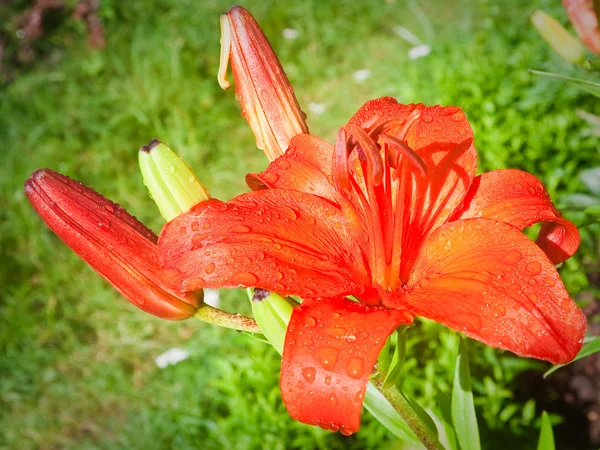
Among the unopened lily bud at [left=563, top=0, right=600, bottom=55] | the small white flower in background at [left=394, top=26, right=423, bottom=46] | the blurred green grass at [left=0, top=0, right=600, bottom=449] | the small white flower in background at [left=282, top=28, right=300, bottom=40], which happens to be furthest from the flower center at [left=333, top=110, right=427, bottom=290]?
the small white flower in background at [left=282, top=28, right=300, bottom=40]

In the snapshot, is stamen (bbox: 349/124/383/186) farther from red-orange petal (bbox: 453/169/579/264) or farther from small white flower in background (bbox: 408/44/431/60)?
small white flower in background (bbox: 408/44/431/60)

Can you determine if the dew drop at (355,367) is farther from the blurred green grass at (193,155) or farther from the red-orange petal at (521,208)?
the blurred green grass at (193,155)

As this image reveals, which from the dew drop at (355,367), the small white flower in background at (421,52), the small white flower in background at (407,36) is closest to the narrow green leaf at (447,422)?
the dew drop at (355,367)

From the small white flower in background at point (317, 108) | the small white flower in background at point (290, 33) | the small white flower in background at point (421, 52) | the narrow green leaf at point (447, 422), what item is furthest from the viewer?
the small white flower in background at point (290, 33)

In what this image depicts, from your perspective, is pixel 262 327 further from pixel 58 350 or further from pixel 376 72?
pixel 376 72

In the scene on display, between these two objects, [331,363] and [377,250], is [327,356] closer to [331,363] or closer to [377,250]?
[331,363]

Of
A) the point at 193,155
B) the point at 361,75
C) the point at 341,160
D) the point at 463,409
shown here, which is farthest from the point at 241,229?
the point at 361,75

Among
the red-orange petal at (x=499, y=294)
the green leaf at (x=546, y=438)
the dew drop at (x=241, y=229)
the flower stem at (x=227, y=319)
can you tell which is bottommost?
the green leaf at (x=546, y=438)
